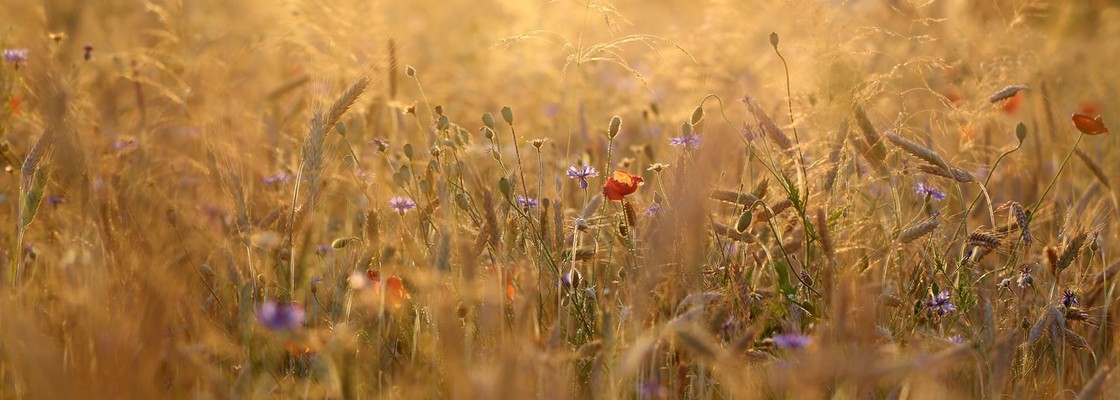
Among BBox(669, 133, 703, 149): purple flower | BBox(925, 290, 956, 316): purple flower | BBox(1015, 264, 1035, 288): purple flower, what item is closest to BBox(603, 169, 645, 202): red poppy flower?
BBox(669, 133, 703, 149): purple flower

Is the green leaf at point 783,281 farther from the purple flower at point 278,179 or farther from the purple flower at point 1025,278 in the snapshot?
the purple flower at point 278,179

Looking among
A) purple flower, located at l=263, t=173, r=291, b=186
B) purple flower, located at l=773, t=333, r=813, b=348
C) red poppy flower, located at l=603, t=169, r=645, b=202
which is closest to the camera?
purple flower, located at l=773, t=333, r=813, b=348

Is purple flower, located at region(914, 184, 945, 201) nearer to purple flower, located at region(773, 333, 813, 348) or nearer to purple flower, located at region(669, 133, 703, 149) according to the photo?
purple flower, located at region(669, 133, 703, 149)

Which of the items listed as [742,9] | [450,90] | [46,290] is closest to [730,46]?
[742,9]

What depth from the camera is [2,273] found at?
1.64 metres

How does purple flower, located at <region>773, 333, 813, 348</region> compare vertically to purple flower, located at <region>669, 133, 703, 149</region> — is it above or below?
below

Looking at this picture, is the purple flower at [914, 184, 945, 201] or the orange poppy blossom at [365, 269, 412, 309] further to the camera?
the purple flower at [914, 184, 945, 201]

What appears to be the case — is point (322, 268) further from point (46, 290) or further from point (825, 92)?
point (825, 92)

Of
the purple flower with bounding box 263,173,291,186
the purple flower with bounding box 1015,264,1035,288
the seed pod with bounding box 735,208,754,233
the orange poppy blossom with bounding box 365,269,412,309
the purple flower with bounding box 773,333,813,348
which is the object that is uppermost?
the purple flower with bounding box 263,173,291,186

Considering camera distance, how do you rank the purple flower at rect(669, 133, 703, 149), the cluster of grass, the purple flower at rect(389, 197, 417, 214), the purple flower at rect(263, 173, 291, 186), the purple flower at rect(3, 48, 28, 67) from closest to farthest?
1. the cluster of grass
2. the purple flower at rect(669, 133, 703, 149)
3. the purple flower at rect(389, 197, 417, 214)
4. the purple flower at rect(263, 173, 291, 186)
5. the purple flower at rect(3, 48, 28, 67)

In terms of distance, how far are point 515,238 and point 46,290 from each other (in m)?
0.97

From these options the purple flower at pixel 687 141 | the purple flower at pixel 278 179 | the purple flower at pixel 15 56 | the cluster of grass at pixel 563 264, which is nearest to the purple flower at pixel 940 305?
the cluster of grass at pixel 563 264

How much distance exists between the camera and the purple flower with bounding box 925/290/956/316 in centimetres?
181

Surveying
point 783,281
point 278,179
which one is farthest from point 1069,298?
point 278,179
